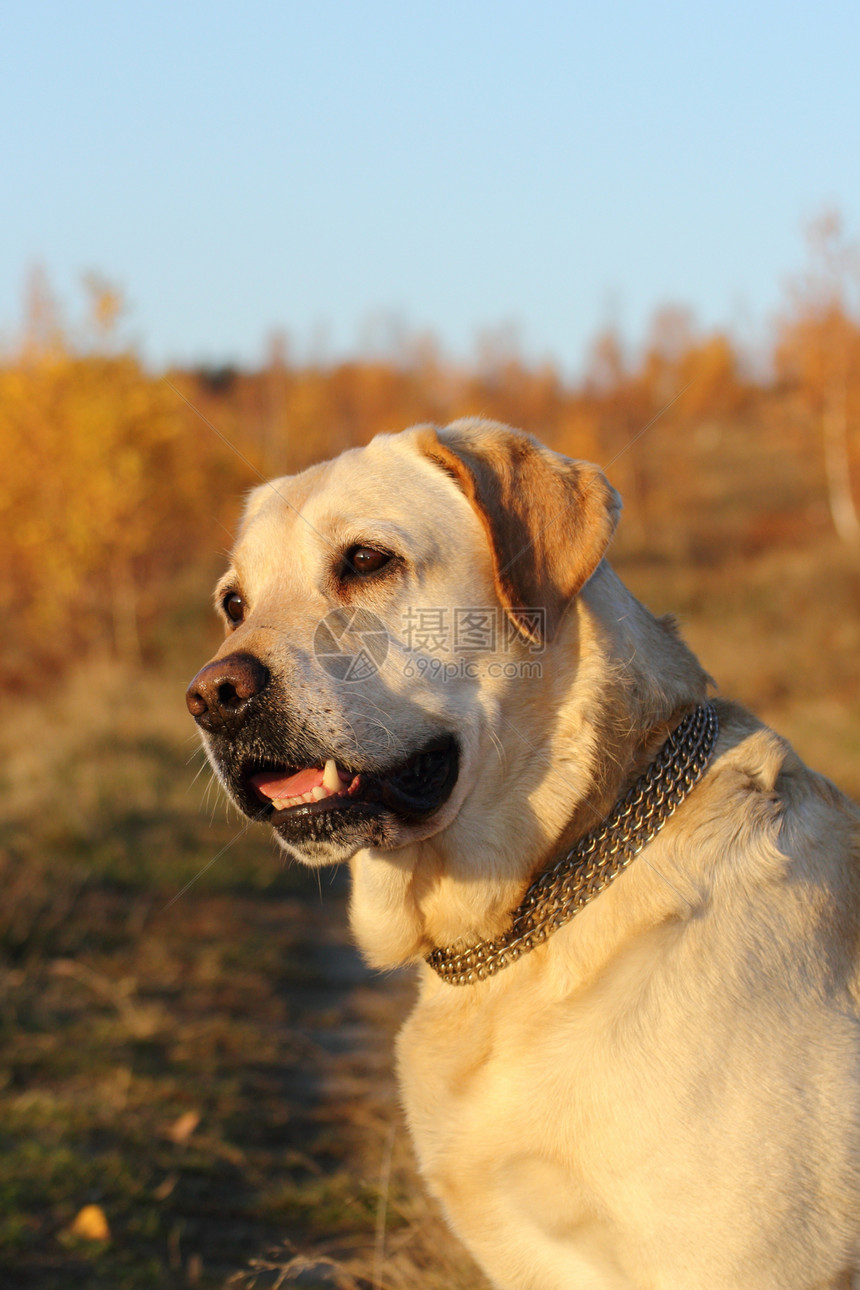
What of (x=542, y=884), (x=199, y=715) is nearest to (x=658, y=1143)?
(x=542, y=884)

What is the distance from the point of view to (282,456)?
31.9m

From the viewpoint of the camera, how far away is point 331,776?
2.60 metres

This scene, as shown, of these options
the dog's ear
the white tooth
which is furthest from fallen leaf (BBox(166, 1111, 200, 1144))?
the dog's ear

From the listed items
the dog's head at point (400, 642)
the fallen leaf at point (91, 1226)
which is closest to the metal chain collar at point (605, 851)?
the dog's head at point (400, 642)

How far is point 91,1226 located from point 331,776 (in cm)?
213

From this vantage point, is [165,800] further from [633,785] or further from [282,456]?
[282,456]

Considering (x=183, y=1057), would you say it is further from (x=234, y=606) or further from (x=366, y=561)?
(x=366, y=561)

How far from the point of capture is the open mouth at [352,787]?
2617 mm

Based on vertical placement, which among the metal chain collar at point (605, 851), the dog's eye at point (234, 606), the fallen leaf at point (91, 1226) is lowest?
the fallen leaf at point (91, 1226)

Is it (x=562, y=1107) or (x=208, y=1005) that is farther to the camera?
(x=208, y=1005)

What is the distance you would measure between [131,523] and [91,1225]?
18.0m

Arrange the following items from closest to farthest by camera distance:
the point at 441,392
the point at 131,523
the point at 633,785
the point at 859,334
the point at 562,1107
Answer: the point at 562,1107, the point at 633,785, the point at 131,523, the point at 859,334, the point at 441,392

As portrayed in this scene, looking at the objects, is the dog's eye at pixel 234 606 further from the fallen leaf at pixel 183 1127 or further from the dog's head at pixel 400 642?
the fallen leaf at pixel 183 1127

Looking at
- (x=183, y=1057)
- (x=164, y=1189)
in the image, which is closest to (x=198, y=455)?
(x=183, y=1057)
